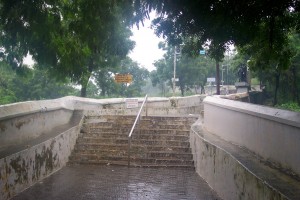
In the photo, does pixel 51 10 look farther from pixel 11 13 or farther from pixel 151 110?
pixel 151 110

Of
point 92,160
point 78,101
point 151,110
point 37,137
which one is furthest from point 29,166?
point 151,110

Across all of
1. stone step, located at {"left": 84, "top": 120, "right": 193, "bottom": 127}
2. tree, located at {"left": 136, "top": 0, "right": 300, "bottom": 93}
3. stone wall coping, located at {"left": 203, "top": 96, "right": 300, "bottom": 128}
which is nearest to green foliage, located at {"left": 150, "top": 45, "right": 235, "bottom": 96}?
stone step, located at {"left": 84, "top": 120, "right": 193, "bottom": 127}

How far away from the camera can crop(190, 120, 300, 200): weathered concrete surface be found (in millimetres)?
5129

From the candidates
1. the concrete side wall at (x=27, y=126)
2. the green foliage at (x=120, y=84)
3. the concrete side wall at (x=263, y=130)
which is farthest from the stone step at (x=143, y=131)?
the green foliage at (x=120, y=84)

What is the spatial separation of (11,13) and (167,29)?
2305mm

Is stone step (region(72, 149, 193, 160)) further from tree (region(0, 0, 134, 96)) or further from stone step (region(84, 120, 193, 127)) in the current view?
tree (region(0, 0, 134, 96))

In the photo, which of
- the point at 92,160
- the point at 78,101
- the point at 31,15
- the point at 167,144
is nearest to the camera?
the point at 31,15

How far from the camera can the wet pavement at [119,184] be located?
25.8 ft

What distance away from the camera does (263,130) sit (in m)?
6.92

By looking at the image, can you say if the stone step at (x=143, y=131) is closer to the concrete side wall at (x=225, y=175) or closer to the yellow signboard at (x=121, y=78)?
the concrete side wall at (x=225, y=175)

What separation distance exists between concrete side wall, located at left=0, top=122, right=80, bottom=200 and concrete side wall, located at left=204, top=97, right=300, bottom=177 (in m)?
4.49

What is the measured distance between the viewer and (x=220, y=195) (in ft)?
25.9

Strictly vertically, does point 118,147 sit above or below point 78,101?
below

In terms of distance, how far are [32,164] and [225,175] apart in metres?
4.34
